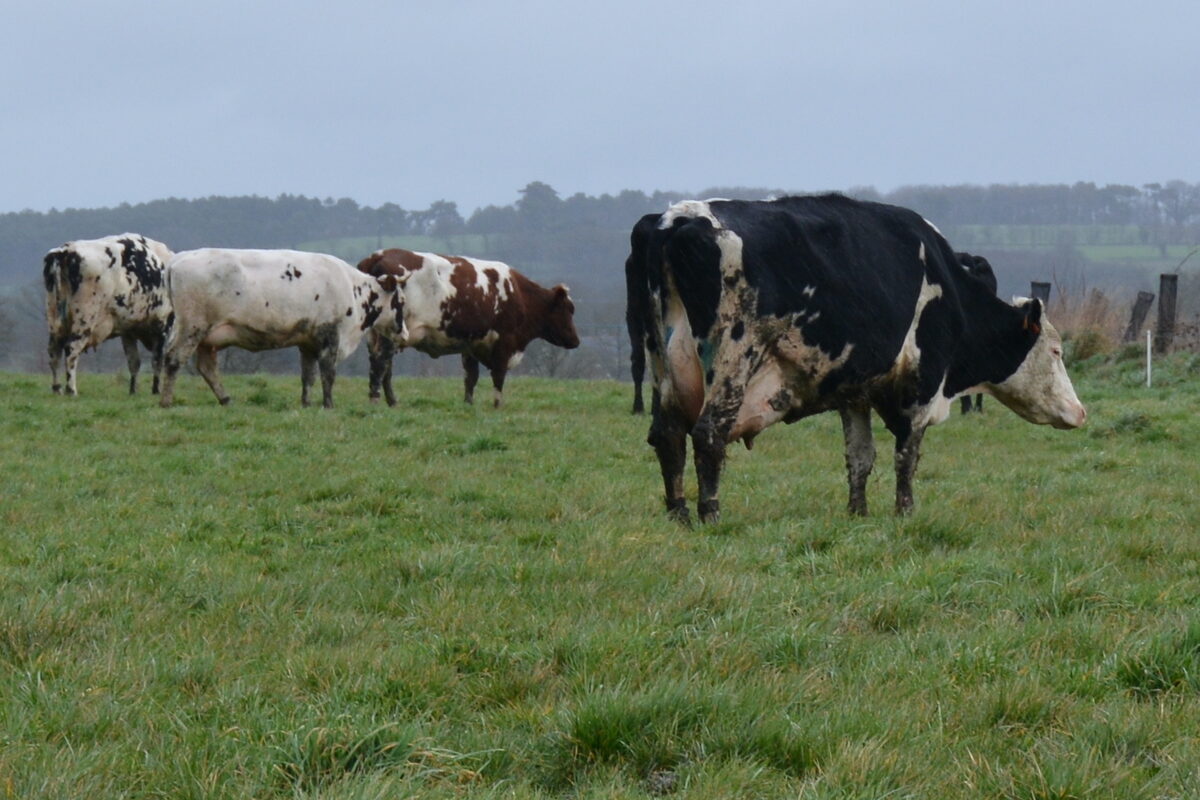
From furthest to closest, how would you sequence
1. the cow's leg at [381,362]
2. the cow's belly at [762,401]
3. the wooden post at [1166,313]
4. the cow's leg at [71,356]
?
1. the wooden post at [1166,313]
2. the cow's leg at [381,362]
3. the cow's leg at [71,356]
4. the cow's belly at [762,401]


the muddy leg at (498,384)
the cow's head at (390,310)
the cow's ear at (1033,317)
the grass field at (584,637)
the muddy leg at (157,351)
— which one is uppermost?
the cow's ear at (1033,317)

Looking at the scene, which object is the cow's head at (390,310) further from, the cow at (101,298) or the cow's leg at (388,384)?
the cow at (101,298)

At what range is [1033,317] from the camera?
9.30 metres

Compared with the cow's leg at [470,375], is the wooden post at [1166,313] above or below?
above

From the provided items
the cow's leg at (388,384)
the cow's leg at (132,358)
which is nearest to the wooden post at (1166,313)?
the cow's leg at (388,384)

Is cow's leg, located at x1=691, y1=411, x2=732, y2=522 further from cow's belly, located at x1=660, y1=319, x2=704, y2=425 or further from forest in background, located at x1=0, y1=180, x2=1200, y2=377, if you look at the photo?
forest in background, located at x1=0, y1=180, x2=1200, y2=377

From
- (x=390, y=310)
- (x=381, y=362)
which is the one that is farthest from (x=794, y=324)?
(x=381, y=362)

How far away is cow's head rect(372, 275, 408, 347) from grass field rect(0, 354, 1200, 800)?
8590mm

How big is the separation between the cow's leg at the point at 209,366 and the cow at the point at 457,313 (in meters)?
2.24

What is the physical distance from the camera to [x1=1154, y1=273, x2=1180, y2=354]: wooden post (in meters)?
23.7

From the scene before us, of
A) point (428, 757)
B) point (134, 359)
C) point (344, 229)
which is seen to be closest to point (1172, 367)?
point (134, 359)

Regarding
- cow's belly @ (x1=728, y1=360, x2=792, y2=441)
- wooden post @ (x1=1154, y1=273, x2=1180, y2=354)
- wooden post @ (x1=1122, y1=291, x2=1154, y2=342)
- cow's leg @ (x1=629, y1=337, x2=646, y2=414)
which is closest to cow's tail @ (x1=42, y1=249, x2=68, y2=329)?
cow's leg @ (x1=629, y1=337, x2=646, y2=414)

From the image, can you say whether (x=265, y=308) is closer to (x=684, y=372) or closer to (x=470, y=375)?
(x=470, y=375)

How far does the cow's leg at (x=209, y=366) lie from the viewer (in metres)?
17.6
